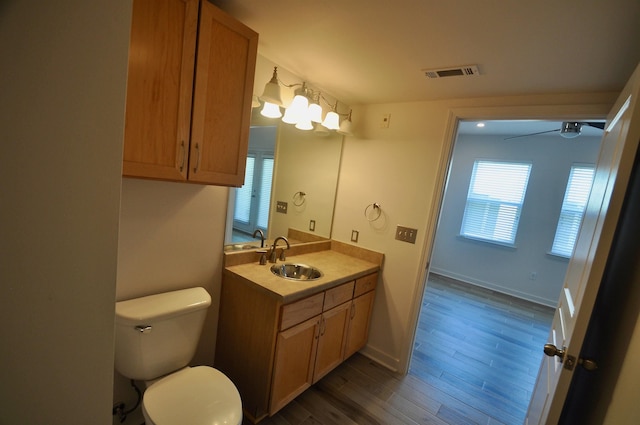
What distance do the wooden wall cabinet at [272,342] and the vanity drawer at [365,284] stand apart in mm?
180

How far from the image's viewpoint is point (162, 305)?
50.6 inches

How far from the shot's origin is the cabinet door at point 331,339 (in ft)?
6.00

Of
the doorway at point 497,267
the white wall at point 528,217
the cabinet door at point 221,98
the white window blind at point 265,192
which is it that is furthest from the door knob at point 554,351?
the white wall at point 528,217

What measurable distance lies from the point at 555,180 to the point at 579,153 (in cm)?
46

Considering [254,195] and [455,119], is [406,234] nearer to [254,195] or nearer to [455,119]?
[455,119]

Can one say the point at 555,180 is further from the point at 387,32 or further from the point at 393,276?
the point at 387,32

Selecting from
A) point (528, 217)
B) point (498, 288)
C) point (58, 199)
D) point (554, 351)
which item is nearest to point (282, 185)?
point (58, 199)

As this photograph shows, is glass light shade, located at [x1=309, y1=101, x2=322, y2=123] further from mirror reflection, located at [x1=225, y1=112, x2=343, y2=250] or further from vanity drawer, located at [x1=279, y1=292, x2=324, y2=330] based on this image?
vanity drawer, located at [x1=279, y1=292, x2=324, y2=330]

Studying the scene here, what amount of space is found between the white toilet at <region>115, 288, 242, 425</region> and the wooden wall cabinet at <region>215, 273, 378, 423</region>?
0.27 meters

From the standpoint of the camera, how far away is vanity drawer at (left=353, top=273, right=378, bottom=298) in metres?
2.11

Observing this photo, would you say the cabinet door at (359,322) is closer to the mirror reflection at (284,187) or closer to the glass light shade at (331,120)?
the mirror reflection at (284,187)

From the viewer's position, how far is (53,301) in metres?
0.49

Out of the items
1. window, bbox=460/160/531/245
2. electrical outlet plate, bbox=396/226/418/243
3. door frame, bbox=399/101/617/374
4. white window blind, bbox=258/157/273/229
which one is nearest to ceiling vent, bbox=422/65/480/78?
door frame, bbox=399/101/617/374

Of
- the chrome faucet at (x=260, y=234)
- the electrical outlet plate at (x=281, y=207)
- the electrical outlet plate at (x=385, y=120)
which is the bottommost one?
the chrome faucet at (x=260, y=234)
